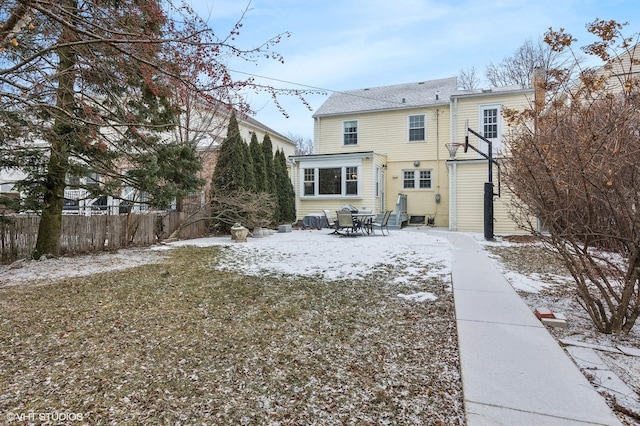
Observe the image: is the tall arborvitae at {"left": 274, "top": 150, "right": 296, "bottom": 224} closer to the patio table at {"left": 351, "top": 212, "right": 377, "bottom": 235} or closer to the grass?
the patio table at {"left": 351, "top": 212, "right": 377, "bottom": 235}

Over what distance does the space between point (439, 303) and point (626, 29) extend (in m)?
3.29

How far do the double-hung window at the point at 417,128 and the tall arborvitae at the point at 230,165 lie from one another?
8237 millimetres

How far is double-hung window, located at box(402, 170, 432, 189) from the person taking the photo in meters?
16.4

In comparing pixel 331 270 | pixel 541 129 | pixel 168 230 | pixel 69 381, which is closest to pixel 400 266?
pixel 331 270

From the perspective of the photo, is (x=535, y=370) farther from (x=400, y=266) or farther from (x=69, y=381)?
(x=400, y=266)

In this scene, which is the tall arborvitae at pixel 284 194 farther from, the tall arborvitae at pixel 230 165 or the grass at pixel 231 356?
the grass at pixel 231 356

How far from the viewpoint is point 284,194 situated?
1627 centimetres

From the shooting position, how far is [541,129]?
4273 millimetres

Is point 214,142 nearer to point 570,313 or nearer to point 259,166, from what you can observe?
point 259,166

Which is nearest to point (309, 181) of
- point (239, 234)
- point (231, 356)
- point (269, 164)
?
point (269, 164)

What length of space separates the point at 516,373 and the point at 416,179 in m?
14.6

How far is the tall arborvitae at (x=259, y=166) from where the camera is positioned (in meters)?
14.2

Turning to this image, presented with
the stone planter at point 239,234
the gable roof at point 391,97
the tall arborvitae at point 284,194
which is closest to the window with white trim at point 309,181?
the tall arborvitae at point 284,194

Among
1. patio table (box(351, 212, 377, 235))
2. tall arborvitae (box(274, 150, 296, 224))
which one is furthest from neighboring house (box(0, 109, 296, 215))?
patio table (box(351, 212, 377, 235))
